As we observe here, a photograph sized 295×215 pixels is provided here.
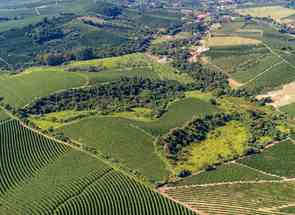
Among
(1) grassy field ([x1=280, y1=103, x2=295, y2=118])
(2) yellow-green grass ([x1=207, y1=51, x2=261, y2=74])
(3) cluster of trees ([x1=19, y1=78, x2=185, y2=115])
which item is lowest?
(1) grassy field ([x1=280, y1=103, x2=295, y2=118])

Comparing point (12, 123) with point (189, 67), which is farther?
point (189, 67)

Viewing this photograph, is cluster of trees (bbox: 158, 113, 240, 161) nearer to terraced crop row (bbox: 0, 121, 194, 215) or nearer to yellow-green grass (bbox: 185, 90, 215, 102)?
yellow-green grass (bbox: 185, 90, 215, 102)

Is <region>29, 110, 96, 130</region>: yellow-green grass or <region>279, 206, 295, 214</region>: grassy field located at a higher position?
<region>29, 110, 96, 130</region>: yellow-green grass

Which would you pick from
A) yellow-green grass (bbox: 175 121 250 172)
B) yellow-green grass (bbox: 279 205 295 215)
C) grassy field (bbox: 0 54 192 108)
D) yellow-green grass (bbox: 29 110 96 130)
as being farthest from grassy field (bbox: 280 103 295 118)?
yellow-green grass (bbox: 29 110 96 130)

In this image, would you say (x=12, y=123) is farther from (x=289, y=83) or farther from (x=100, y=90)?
(x=289, y=83)

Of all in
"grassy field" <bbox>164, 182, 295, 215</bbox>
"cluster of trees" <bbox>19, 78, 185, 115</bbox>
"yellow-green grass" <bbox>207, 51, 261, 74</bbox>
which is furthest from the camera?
"yellow-green grass" <bbox>207, 51, 261, 74</bbox>

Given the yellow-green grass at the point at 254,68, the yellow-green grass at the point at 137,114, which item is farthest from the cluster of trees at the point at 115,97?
the yellow-green grass at the point at 254,68

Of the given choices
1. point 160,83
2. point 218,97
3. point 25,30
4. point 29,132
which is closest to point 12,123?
point 29,132
